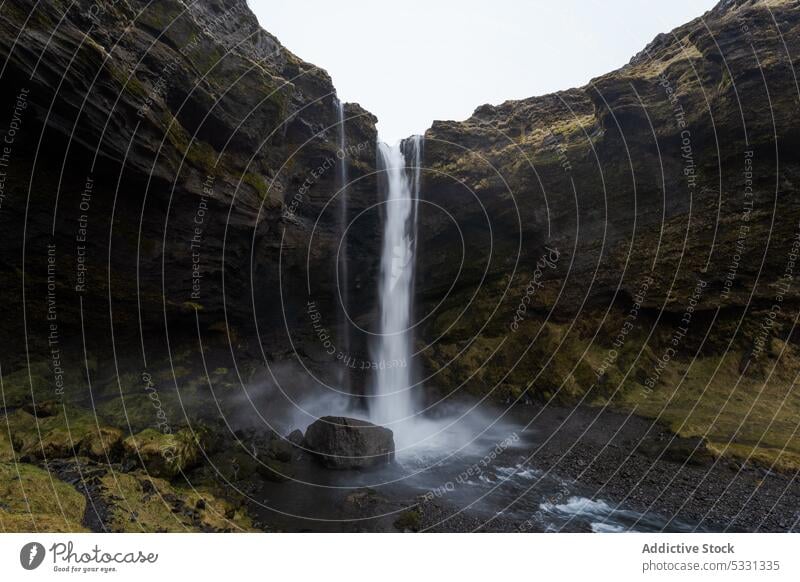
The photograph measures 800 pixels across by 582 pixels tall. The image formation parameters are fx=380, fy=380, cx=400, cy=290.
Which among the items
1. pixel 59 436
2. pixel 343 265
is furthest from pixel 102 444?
pixel 343 265

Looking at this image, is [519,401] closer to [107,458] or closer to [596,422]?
[596,422]

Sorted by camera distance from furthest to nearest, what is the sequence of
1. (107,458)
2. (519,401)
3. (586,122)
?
(586,122) < (519,401) < (107,458)

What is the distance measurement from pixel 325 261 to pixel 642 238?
19598 mm

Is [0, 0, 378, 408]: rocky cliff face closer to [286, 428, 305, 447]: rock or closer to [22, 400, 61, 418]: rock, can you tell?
[22, 400, 61, 418]: rock

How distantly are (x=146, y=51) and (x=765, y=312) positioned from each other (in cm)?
3033

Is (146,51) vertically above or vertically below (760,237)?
above

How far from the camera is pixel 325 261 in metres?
26.3

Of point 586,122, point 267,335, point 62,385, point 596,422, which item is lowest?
point 596,422

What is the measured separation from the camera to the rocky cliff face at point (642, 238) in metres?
17.9

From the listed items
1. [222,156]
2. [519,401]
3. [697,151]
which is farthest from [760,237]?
[222,156]

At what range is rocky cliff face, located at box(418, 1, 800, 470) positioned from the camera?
58.6 ft

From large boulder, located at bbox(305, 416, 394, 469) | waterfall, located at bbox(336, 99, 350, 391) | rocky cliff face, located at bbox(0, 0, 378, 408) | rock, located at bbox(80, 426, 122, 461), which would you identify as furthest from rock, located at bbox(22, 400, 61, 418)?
waterfall, located at bbox(336, 99, 350, 391)

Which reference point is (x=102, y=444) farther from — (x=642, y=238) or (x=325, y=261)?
(x=642, y=238)

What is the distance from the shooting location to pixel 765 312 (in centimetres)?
1867
